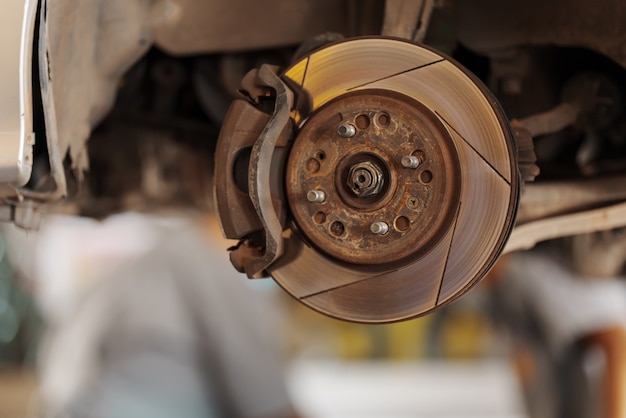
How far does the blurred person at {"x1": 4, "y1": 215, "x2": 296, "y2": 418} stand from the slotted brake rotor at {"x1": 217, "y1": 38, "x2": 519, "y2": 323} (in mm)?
1165

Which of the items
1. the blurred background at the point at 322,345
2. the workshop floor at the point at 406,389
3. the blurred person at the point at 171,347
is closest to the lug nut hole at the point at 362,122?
the blurred person at the point at 171,347

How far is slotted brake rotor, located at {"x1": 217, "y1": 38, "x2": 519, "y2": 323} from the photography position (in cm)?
45

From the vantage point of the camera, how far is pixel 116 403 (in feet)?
4.92

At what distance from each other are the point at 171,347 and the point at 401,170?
121 cm

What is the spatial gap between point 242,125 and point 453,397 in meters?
2.86

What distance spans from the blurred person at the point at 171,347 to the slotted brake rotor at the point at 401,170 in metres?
1.17

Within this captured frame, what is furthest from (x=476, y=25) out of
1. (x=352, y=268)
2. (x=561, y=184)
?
(x=352, y=268)

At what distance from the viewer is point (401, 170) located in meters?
0.45

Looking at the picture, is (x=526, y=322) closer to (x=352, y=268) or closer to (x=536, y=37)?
(x=536, y=37)

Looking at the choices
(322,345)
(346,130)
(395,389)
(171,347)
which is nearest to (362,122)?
(346,130)

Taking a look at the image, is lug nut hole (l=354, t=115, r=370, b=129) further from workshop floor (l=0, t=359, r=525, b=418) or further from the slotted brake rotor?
workshop floor (l=0, t=359, r=525, b=418)

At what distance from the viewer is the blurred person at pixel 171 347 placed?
154 centimetres

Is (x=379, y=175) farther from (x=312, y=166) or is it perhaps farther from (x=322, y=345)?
(x=322, y=345)

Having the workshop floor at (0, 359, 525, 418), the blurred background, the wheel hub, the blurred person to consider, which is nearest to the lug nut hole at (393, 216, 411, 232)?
the wheel hub
